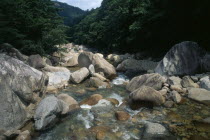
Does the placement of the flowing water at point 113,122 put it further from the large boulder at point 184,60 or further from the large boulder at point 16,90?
the large boulder at point 184,60

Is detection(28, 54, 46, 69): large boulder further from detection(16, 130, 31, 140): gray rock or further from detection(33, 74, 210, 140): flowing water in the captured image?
detection(16, 130, 31, 140): gray rock

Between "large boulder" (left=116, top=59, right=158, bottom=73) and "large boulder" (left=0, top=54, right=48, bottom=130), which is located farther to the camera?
"large boulder" (left=116, top=59, right=158, bottom=73)

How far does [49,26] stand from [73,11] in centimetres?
16553

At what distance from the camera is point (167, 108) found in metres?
8.19

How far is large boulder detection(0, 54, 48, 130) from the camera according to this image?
5.96 m

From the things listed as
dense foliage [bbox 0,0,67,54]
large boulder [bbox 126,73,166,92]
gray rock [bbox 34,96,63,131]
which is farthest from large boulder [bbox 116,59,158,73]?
gray rock [bbox 34,96,63,131]

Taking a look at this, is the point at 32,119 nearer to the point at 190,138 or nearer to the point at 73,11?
the point at 190,138

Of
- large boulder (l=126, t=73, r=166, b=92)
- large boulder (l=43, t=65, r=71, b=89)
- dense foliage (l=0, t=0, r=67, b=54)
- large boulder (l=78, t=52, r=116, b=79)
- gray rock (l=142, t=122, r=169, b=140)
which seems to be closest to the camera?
gray rock (l=142, t=122, r=169, b=140)

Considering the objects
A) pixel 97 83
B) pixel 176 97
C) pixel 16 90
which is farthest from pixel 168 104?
pixel 16 90

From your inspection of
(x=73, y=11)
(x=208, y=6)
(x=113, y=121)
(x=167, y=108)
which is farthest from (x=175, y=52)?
(x=73, y=11)

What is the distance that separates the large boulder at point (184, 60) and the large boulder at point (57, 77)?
687 centimetres

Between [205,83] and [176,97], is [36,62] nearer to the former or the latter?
[176,97]

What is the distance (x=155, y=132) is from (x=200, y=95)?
4270mm

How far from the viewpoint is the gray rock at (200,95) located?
859 cm
